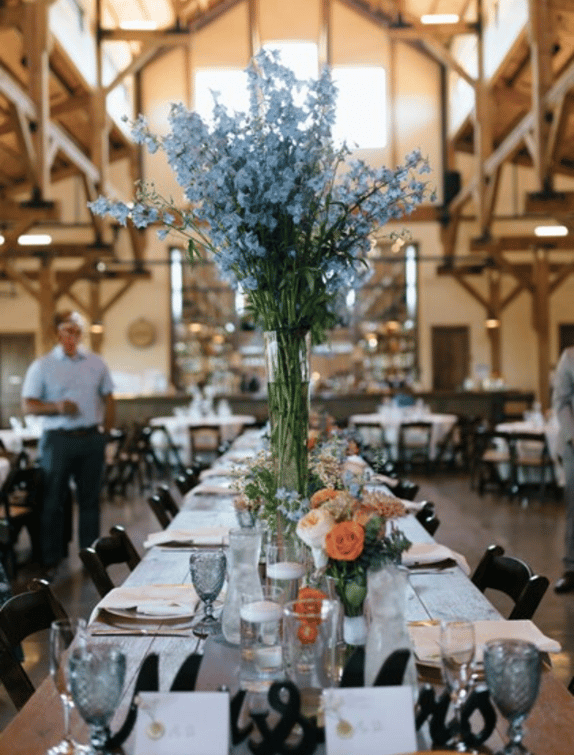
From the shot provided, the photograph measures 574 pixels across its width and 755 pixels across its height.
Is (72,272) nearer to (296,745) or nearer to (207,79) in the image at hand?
(207,79)

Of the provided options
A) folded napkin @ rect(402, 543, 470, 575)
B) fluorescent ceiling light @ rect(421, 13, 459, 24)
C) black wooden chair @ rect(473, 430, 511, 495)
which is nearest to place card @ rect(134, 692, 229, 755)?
folded napkin @ rect(402, 543, 470, 575)

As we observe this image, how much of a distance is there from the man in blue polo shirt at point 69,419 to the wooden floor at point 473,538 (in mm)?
491

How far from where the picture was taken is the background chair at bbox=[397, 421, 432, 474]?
488 inches

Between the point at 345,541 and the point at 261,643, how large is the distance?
0.79 feet

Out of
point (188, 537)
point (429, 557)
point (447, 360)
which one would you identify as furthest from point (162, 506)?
point (447, 360)

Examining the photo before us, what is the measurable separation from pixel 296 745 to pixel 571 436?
4.37 m

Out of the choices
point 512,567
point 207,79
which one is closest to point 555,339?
point 207,79

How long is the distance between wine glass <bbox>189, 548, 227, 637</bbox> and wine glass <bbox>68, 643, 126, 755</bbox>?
2.24 ft

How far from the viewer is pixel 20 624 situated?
7.77ft

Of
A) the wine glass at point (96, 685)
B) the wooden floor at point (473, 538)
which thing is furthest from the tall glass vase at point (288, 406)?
the wooden floor at point (473, 538)

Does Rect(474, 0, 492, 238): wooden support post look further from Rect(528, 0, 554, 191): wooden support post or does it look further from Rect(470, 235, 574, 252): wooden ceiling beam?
Rect(528, 0, 554, 191): wooden support post

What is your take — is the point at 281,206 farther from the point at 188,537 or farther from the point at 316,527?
the point at 188,537

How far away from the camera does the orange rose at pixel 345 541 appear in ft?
6.01

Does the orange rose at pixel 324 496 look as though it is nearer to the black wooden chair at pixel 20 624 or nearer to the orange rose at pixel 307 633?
the orange rose at pixel 307 633
